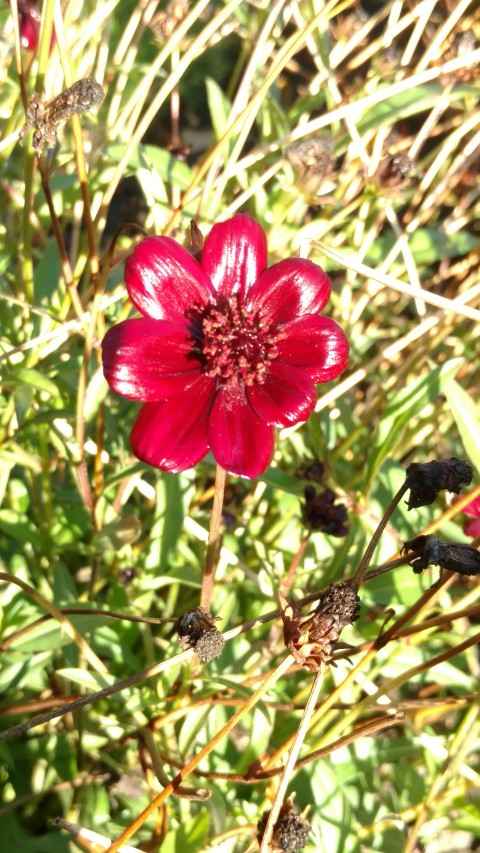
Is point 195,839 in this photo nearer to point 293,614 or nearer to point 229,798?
point 229,798

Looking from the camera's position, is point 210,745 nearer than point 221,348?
Yes

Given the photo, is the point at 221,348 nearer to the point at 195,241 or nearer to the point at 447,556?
the point at 195,241

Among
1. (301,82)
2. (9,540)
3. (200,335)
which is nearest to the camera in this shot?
(200,335)

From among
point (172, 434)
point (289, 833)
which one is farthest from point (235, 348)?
point (289, 833)

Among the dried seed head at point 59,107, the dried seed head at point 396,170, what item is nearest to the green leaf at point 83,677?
the dried seed head at point 59,107

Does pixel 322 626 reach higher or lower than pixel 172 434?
lower

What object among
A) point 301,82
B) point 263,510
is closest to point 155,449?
point 263,510

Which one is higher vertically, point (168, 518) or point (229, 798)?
point (168, 518)
